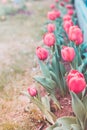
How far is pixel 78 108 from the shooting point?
7.10 feet

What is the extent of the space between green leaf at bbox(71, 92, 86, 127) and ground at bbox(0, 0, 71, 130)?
563 millimetres

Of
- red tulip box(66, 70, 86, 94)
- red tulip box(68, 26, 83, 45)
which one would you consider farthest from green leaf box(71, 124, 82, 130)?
red tulip box(68, 26, 83, 45)

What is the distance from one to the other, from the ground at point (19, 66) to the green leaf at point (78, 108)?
56cm

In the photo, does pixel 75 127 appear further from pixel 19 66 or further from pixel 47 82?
pixel 19 66

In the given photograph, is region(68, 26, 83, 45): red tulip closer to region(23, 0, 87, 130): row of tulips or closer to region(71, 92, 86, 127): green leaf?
region(23, 0, 87, 130): row of tulips

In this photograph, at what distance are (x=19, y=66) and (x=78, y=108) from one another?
6.92ft

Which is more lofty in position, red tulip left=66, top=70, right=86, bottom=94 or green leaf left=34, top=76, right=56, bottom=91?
red tulip left=66, top=70, right=86, bottom=94

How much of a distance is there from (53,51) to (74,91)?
41.6 inches

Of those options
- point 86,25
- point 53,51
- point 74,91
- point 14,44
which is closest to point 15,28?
point 14,44

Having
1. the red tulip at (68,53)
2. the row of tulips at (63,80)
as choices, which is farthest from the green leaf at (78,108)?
the red tulip at (68,53)

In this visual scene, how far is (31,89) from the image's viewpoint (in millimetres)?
2400

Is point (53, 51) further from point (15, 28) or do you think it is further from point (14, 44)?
point (15, 28)

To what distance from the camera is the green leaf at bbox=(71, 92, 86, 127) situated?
6.94 feet

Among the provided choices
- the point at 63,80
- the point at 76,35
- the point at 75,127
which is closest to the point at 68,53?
the point at 76,35
